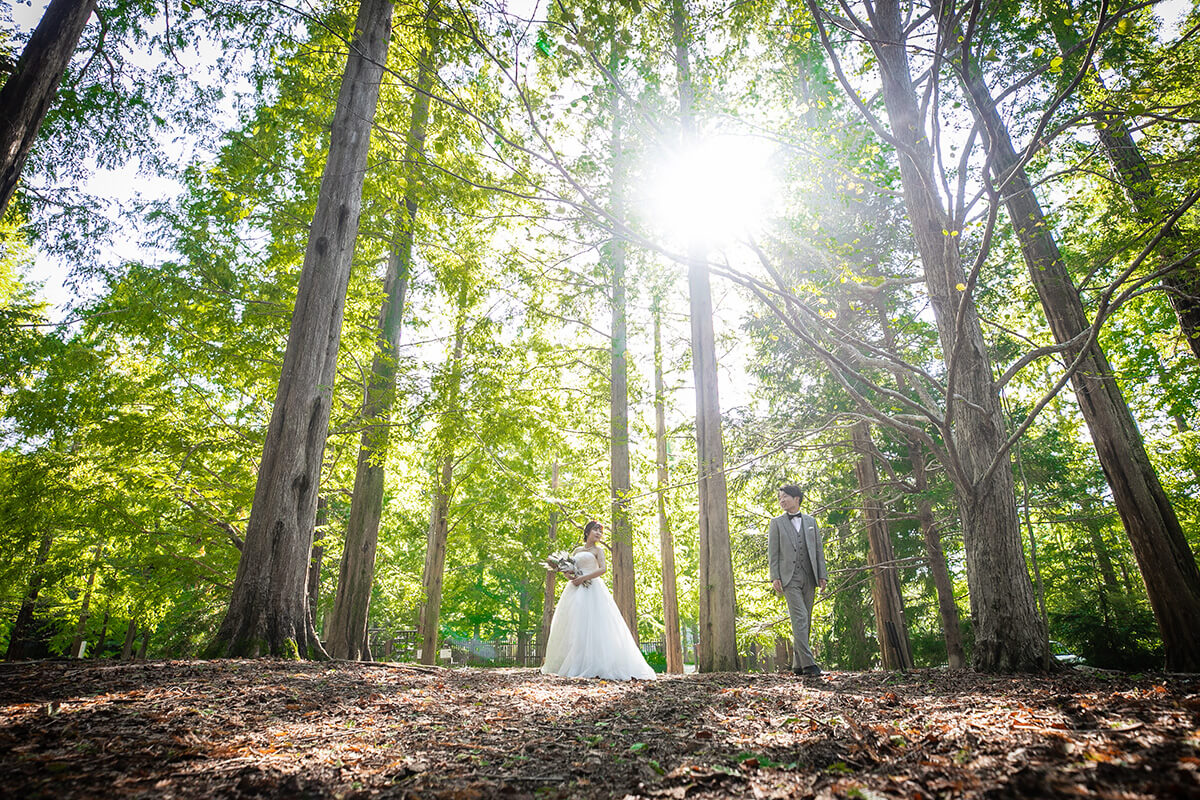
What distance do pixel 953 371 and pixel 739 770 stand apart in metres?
4.13

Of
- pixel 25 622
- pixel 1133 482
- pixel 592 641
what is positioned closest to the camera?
pixel 1133 482

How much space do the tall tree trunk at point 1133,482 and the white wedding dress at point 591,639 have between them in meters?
5.39

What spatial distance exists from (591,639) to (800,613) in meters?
2.46

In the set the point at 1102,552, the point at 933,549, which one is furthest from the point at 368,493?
the point at 1102,552

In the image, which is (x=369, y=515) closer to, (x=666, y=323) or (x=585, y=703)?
(x=585, y=703)

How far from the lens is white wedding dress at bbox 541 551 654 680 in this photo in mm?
6383

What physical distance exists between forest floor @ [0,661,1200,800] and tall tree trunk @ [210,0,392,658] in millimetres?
916

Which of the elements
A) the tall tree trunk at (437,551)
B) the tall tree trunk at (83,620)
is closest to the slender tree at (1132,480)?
the tall tree trunk at (437,551)

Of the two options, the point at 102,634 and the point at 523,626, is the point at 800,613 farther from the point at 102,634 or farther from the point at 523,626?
the point at 102,634

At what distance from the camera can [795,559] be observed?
241 inches

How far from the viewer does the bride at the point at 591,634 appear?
639cm

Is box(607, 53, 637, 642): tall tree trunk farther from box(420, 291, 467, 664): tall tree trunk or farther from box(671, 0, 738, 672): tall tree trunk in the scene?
box(420, 291, 467, 664): tall tree trunk

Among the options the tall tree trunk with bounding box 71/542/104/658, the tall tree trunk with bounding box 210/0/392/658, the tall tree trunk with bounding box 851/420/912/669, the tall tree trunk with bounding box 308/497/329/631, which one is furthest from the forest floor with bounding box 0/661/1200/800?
the tall tree trunk with bounding box 71/542/104/658

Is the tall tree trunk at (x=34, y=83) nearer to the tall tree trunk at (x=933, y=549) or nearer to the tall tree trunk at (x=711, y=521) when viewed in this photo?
the tall tree trunk at (x=711, y=521)
